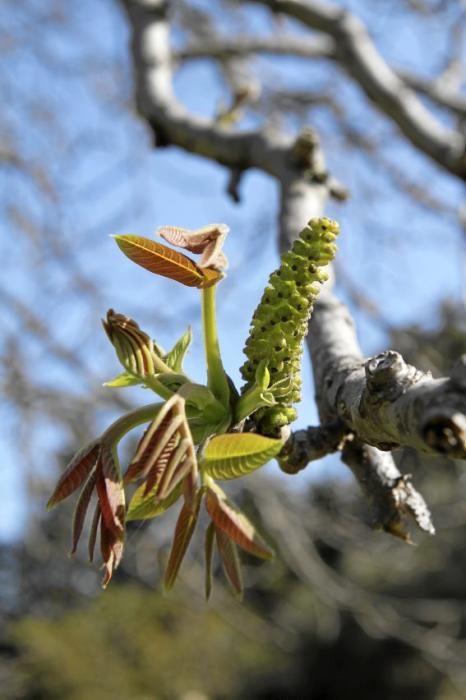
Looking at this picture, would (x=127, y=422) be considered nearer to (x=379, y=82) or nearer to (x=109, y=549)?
(x=109, y=549)

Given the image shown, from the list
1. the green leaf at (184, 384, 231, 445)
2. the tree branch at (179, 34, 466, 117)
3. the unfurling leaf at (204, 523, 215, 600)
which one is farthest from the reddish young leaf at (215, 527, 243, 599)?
the tree branch at (179, 34, 466, 117)

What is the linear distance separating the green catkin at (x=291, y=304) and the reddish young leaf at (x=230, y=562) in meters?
0.17

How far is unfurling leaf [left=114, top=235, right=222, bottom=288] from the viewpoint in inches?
37.3

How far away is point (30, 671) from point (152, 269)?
9.28 m

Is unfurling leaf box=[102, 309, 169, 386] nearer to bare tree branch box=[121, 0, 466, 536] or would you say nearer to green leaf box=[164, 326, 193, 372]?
green leaf box=[164, 326, 193, 372]

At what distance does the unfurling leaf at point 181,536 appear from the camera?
0.88 meters

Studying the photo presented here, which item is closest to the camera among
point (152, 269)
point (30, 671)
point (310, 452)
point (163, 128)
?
point (152, 269)

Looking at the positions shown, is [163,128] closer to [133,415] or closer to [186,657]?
[133,415]

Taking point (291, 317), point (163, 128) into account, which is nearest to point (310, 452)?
point (291, 317)

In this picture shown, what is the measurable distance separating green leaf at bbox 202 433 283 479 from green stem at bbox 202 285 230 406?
119 millimetres

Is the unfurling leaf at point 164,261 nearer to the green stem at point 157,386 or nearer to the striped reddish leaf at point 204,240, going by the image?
the striped reddish leaf at point 204,240

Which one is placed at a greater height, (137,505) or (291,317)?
(291,317)

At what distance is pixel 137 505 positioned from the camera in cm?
98

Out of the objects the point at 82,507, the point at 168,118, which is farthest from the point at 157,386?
the point at 168,118
